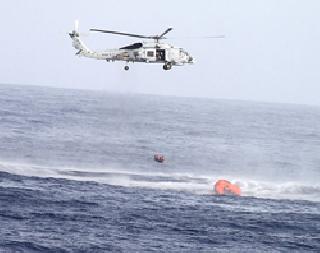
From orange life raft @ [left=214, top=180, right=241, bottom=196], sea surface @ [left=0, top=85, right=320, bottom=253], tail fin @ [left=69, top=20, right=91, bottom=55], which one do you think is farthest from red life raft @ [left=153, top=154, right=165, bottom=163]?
tail fin @ [left=69, top=20, right=91, bottom=55]

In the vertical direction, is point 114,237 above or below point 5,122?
below

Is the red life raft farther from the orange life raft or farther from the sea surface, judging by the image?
the orange life raft

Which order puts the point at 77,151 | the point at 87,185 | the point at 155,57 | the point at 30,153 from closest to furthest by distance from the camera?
the point at 155,57 < the point at 87,185 < the point at 30,153 < the point at 77,151

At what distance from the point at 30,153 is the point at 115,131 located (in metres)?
50.0

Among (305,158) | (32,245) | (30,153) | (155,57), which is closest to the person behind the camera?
(155,57)

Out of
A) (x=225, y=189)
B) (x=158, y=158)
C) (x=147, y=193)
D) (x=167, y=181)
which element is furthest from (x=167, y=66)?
(x=158, y=158)

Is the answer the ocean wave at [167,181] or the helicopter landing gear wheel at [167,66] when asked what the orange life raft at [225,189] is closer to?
the ocean wave at [167,181]

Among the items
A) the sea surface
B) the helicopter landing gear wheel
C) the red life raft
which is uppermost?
the helicopter landing gear wheel

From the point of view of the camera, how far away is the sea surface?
2650 inches

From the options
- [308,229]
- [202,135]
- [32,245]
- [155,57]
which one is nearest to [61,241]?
[32,245]

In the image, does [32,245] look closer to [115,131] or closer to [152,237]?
[152,237]

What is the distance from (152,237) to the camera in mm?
A: 67750

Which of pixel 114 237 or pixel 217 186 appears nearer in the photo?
pixel 114 237

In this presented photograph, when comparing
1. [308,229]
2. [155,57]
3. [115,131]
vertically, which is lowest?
[308,229]
